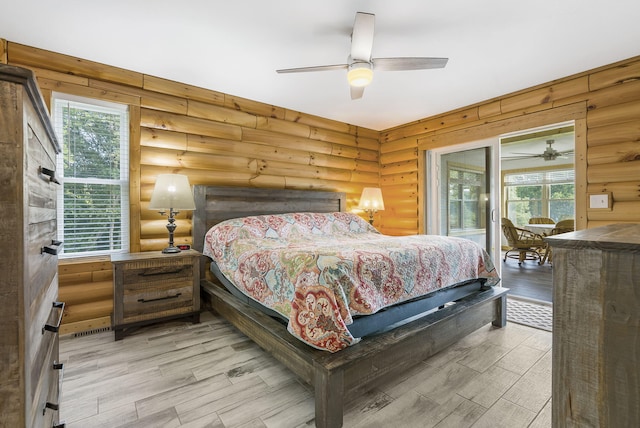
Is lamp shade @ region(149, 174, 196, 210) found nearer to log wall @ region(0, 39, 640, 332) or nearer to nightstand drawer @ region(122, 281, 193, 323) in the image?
log wall @ region(0, 39, 640, 332)

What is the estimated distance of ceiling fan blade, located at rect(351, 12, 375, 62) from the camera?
1.88 meters

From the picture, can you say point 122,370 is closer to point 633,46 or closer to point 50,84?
point 50,84

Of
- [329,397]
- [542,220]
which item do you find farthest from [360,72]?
[542,220]

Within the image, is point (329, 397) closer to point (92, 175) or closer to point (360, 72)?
point (360, 72)

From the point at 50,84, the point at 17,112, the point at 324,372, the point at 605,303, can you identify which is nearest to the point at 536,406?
the point at 324,372

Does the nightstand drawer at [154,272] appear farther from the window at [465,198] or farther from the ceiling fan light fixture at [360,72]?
the window at [465,198]

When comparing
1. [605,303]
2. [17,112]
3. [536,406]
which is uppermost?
[17,112]

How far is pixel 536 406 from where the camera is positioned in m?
1.66

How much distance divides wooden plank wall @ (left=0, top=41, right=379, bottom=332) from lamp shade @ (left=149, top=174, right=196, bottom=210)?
1.28 ft

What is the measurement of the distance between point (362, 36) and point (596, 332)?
2.06 metres

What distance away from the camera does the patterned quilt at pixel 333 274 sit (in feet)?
5.11

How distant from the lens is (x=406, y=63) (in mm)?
2234

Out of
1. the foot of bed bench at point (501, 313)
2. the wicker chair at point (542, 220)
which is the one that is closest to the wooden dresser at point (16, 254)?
the foot of bed bench at point (501, 313)

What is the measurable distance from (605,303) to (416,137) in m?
4.19
